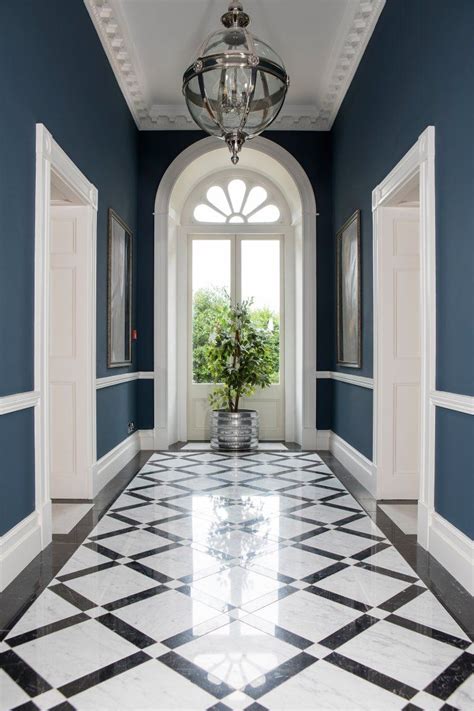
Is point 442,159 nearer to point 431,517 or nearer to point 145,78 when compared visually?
point 431,517

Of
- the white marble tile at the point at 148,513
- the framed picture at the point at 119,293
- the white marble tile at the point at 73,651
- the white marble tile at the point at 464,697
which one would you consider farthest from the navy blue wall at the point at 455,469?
the framed picture at the point at 119,293

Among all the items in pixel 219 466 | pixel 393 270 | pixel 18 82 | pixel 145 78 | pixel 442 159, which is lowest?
pixel 219 466

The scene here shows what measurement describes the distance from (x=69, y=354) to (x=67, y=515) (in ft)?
3.91

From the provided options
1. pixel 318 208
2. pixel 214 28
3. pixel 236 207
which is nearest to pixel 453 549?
pixel 214 28

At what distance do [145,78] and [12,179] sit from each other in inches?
141

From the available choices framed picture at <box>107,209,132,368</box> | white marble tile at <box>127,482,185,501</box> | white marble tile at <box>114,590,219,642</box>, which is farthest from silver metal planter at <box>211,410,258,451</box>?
white marble tile at <box>114,590,219,642</box>

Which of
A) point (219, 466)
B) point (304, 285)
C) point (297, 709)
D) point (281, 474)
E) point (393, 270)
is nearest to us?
point (297, 709)

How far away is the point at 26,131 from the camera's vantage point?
3.17 metres

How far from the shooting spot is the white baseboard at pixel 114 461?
4.77 meters

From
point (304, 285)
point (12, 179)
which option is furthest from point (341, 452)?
point (12, 179)

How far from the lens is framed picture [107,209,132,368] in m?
5.28

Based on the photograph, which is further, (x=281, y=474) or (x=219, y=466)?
(x=219, y=466)

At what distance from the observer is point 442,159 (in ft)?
10.4

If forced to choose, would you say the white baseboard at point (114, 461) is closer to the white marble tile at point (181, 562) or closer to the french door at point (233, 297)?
the french door at point (233, 297)
